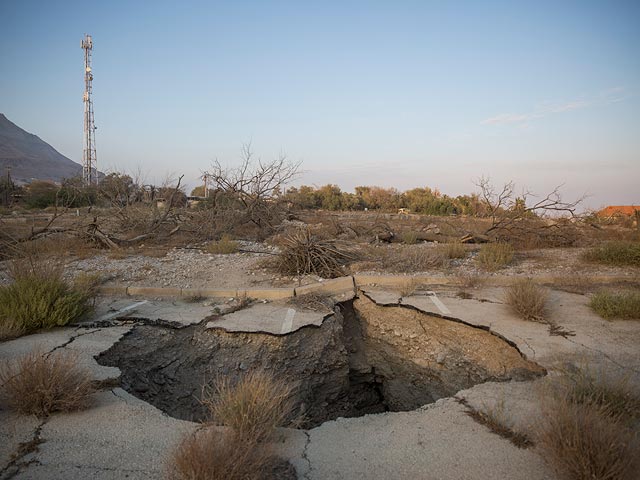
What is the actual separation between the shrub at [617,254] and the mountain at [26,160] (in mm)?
59936

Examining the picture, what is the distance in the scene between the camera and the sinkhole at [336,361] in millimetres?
5145

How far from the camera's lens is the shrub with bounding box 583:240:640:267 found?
9352 mm

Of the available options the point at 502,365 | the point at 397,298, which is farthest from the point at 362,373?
the point at 502,365

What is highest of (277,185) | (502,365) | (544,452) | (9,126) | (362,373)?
(9,126)

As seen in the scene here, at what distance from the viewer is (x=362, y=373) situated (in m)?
6.95

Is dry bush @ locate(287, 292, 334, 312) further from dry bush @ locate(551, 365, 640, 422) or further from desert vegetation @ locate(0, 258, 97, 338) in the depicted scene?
dry bush @ locate(551, 365, 640, 422)

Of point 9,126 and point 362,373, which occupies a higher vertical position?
point 9,126

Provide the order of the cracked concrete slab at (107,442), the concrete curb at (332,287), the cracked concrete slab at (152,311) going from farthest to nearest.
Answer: the concrete curb at (332,287), the cracked concrete slab at (152,311), the cracked concrete slab at (107,442)

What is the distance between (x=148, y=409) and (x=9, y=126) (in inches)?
6901

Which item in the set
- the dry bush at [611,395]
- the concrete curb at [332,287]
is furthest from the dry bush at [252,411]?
the concrete curb at [332,287]

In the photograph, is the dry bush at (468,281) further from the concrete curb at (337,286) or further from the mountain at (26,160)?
the mountain at (26,160)

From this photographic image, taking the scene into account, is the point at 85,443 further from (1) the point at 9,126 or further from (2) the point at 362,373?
(1) the point at 9,126

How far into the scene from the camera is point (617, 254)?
962 centimetres

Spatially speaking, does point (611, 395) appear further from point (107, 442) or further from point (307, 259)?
point (307, 259)
